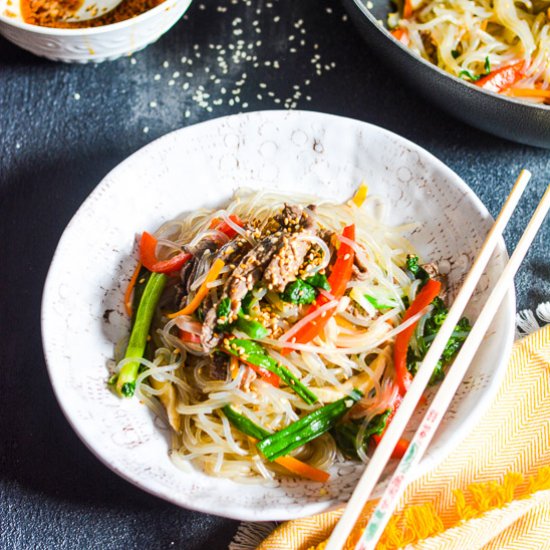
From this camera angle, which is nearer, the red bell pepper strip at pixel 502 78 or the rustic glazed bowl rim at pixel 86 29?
the rustic glazed bowl rim at pixel 86 29

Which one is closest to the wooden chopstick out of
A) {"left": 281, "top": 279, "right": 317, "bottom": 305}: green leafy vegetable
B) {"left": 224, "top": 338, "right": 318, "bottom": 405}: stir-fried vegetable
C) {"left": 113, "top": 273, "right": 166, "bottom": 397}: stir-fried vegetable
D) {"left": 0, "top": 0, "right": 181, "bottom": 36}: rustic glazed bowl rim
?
{"left": 224, "top": 338, "right": 318, "bottom": 405}: stir-fried vegetable

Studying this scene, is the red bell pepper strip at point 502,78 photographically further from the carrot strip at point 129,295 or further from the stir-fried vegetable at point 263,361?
the carrot strip at point 129,295

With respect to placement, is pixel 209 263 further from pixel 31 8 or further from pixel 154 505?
pixel 31 8

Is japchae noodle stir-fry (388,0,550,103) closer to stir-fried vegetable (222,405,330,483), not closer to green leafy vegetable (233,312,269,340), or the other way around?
green leafy vegetable (233,312,269,340)

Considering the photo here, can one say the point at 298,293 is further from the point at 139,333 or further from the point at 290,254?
the point at 139,333

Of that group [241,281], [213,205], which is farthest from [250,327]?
[213,205]

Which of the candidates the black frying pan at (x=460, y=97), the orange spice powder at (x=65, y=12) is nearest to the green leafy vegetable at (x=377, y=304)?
the black frying pan at (x=460, y=97)

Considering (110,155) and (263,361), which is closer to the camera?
(263,361)
